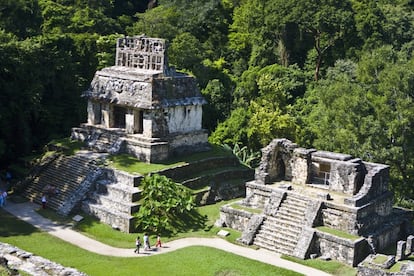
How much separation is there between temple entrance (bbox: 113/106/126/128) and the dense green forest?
507 cm

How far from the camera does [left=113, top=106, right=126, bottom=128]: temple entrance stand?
99.3ft

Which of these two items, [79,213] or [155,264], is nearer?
[155,264]

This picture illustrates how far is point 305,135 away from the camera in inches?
1406

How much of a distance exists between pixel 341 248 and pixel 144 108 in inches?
437

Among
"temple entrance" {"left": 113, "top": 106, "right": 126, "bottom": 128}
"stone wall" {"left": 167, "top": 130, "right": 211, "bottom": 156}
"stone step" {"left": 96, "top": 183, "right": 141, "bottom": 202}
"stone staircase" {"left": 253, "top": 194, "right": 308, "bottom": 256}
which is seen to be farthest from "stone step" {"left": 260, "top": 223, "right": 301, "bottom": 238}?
"temple entrance" {"left": 113, "top": 106, "right": 126, "bottom": 128}

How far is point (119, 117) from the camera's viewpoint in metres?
30.6

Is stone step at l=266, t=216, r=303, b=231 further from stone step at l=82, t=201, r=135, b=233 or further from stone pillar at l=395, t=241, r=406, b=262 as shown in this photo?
stone step at l=82, t=201, r=135, b=233

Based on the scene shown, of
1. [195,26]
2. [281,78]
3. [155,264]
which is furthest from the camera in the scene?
[195,26]

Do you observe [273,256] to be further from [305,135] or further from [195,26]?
[195,26]

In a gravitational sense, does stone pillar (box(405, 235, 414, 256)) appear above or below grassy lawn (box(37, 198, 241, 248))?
above

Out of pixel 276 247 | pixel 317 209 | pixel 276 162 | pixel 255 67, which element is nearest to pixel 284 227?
pixel 276 247

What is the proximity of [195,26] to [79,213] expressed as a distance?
91.2 ft

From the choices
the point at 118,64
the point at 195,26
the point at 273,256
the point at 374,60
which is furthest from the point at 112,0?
the point at 273,256

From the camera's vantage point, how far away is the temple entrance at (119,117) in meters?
30.3
